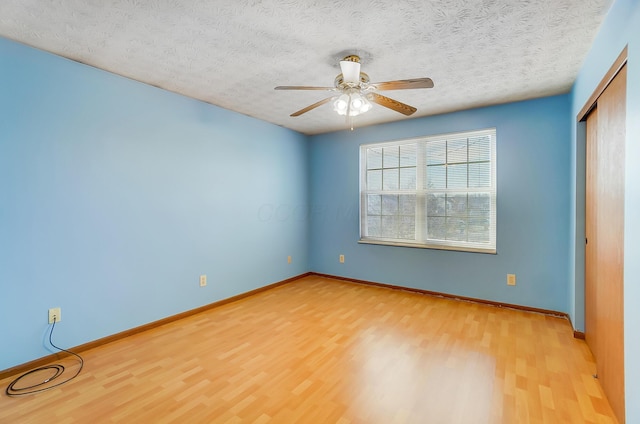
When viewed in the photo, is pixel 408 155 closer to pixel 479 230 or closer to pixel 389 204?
pixel 389 204

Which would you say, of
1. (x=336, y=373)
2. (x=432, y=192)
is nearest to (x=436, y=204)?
(x=432, y=192)

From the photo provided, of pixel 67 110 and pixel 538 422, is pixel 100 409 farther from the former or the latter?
pixel 538 422

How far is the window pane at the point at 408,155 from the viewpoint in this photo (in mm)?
4082

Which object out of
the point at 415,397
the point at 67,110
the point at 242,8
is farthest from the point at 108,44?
the point at 415,397

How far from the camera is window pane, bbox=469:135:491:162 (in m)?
3.57

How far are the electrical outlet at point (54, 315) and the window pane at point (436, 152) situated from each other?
4177mm

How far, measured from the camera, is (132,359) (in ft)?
7.59

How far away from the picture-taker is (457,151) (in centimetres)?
375

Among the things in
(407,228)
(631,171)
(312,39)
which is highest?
(312,39)

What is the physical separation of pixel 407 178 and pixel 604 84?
2.41m

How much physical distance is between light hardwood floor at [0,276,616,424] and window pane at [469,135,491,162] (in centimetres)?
183

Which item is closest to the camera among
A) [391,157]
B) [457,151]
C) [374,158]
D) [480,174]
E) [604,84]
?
[604,84]

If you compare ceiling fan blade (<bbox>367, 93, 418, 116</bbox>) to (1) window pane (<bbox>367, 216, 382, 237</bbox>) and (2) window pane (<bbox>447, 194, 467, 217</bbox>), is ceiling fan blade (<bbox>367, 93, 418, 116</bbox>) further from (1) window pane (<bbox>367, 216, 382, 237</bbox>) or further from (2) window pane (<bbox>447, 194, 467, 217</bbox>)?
(1) window pane (<bbox>367, 216, 382, 237</bbox>)

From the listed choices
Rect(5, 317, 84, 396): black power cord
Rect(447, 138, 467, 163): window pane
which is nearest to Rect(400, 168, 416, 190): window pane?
Rect(447, 138, 467, 163): window pane
